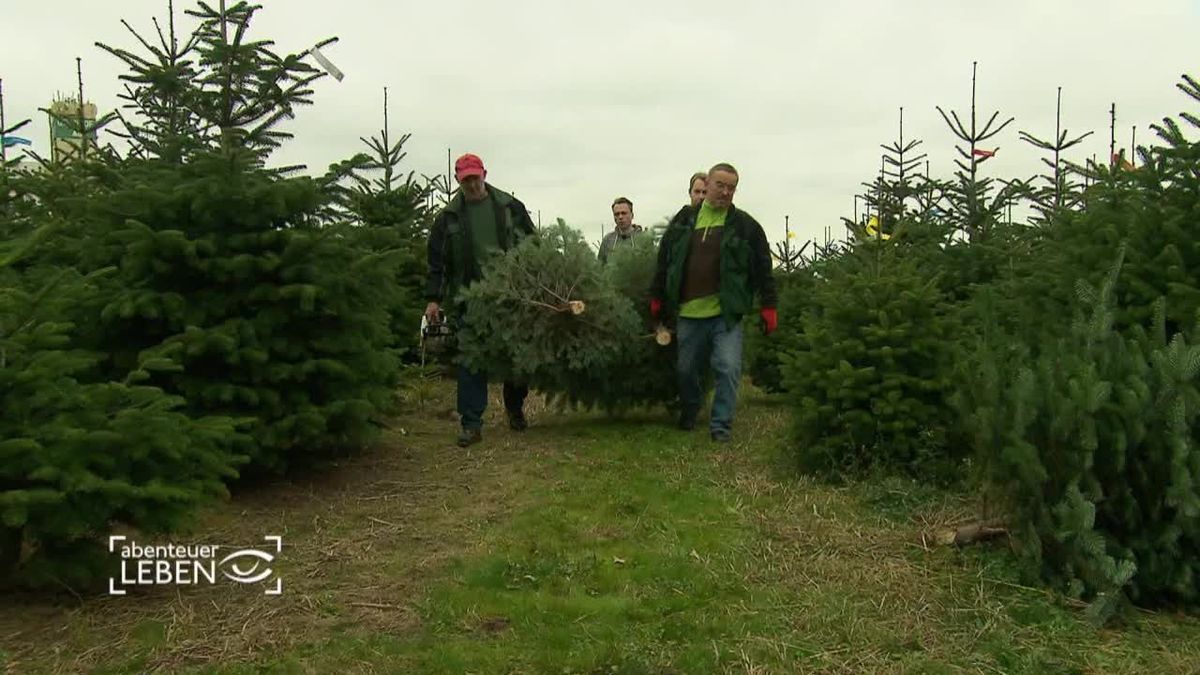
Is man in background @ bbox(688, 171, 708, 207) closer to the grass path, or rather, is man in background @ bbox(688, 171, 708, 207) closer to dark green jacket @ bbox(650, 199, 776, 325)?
dark green jacket @ bbox(650, 199, 776, 325)

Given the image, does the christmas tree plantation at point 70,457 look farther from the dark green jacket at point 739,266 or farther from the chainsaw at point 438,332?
the dark green jacket at point 739,266

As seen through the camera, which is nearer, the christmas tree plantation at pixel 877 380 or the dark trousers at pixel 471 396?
the christmas tree plantation at pixel 877 380

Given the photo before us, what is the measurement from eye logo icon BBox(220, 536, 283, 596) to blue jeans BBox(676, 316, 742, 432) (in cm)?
373

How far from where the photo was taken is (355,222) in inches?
259

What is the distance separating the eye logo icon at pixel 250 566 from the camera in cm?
434

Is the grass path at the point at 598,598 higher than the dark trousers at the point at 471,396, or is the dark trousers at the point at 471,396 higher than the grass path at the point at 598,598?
the dark trousers at the point at 471,396

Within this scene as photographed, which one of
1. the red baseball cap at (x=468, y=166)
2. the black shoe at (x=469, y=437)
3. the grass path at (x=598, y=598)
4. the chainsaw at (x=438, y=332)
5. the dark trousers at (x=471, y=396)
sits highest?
the red baseball cap at (x=468, y=166)

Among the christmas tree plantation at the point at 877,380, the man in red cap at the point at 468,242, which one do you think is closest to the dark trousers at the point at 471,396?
the man in red cap at the point at 468,242

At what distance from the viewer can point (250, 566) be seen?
4531mm

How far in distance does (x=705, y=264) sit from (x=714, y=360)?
2.37ft

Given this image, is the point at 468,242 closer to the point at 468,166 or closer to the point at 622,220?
the point at 468,166

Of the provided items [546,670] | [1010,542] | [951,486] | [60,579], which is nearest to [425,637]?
[546,670]

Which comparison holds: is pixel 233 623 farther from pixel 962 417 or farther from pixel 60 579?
pixel 962 417

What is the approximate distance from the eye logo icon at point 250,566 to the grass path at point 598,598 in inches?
2.6
